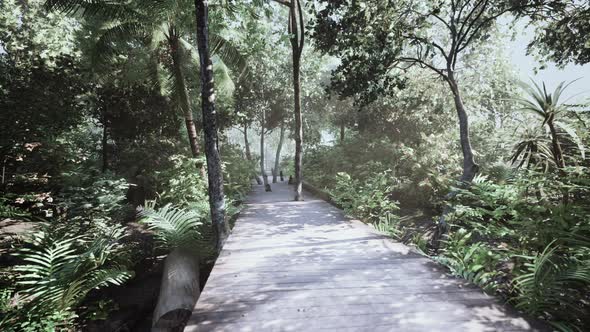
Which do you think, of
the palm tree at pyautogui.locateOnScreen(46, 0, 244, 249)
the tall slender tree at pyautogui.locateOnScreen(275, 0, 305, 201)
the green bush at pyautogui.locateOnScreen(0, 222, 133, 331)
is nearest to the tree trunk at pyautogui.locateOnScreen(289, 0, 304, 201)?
the tall slender tree at pyautogui.locateOnScreen(275, 0, 305, 201)

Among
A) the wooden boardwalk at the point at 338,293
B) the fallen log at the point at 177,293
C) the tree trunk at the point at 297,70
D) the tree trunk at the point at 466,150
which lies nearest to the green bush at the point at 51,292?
the fallen log at the point at 177,293

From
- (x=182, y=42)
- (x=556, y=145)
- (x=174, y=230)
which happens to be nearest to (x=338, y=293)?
(x=174, y=230)

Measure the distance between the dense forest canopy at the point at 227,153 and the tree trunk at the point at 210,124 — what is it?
0.11ft

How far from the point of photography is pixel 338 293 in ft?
11.7

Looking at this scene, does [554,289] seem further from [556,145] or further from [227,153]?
[227,153]

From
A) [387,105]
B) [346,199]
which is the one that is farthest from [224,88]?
[387,105]

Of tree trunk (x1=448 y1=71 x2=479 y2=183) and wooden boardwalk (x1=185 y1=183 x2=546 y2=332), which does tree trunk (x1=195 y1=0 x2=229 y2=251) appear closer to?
wooden boardwalk (x1=185 y1=183 x2=546 y2=332)

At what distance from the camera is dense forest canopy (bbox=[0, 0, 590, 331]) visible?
4203 mm

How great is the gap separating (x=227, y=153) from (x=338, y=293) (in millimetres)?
15156

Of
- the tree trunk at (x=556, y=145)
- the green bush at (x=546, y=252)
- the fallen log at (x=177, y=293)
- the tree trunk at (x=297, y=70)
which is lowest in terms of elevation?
the fallen log at (x=177, y=293)

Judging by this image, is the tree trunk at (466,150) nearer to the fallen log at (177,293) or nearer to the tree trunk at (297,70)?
the tree trunk at (297,70)

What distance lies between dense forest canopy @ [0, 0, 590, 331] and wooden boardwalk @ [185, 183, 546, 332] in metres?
0.45

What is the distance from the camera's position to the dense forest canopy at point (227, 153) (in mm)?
4203

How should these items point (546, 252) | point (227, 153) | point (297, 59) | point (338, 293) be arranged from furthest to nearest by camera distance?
point (227, 153) → point (297, 59) → point (546, 252) → point (338, 293)
